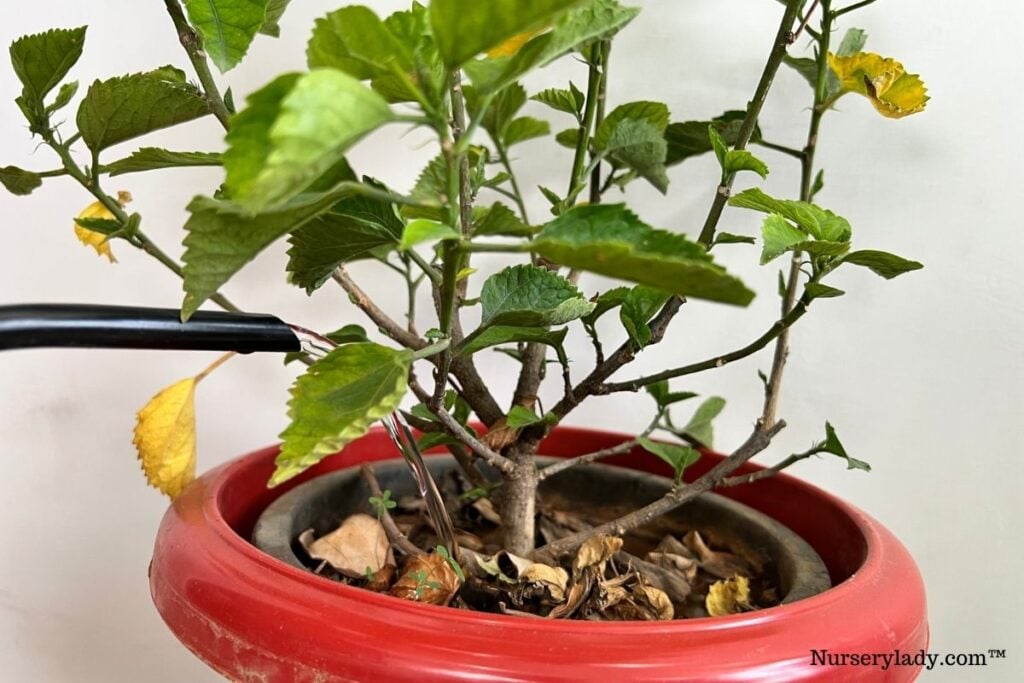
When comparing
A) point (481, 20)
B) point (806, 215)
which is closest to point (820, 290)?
point (806, 215)

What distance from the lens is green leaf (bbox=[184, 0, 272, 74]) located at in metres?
0.45

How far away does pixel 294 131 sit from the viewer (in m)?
0.26

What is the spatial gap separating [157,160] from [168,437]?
215mm

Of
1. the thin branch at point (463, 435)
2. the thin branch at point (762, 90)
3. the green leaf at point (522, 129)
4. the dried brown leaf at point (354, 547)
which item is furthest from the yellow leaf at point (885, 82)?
the dried brown leaf at point (354, 547)

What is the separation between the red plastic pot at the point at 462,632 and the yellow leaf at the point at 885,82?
31 cm

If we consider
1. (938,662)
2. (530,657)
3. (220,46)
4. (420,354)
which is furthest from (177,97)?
(938,662)

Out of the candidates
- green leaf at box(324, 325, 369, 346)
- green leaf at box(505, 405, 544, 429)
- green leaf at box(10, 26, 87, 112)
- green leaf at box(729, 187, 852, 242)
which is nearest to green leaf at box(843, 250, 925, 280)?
green leaf at box(729, 187, 852, 242)

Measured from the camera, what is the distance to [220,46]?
0.45 metres

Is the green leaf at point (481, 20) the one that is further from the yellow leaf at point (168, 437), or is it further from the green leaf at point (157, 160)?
the yellow leaf at point (168, 437)

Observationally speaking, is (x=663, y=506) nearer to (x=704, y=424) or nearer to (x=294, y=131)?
(x=704, y=424)

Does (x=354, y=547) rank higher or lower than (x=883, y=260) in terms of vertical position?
lower

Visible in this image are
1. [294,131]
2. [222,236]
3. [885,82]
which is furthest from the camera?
[885,82]

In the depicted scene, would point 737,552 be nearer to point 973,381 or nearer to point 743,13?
point 973,381

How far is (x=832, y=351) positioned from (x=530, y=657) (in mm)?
631
